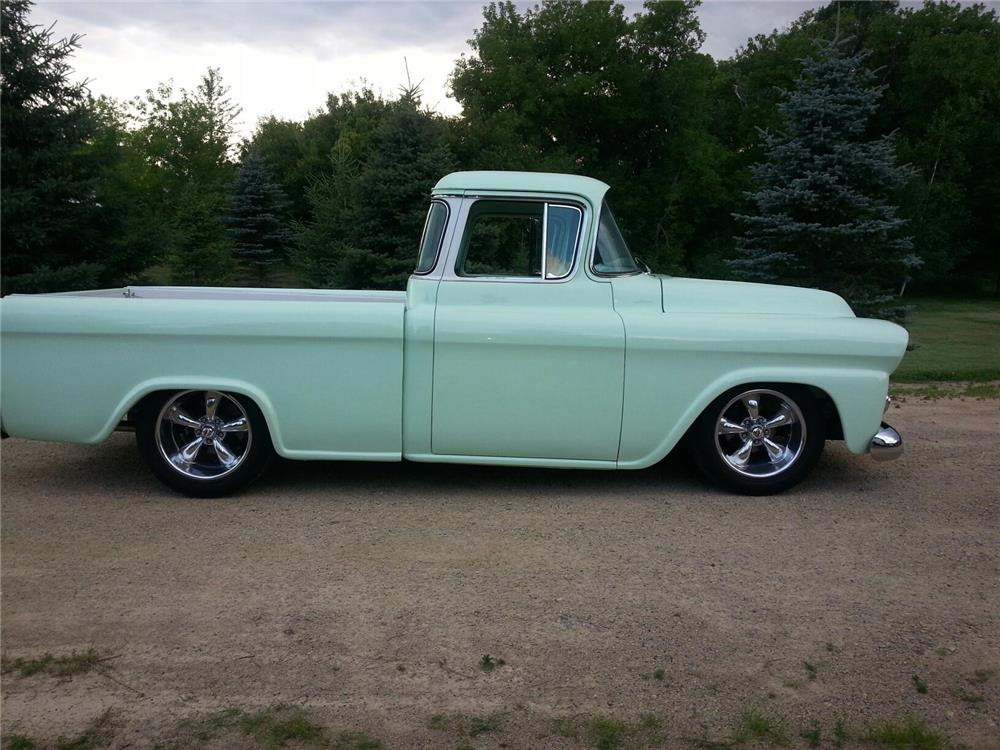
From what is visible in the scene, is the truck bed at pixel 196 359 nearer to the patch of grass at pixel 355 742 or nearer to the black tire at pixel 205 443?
the black tire at pixel 205 443

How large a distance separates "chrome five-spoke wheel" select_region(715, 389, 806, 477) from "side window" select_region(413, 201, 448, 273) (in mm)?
2028

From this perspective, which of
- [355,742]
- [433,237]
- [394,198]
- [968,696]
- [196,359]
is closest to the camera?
[355,742]

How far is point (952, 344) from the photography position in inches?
565

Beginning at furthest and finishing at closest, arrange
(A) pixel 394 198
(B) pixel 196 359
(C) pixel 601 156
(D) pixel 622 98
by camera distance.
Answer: (C) pixel 601 156 → (D) pixel 622 98 → (A) pixel 394 198 → (B) pixel 196 359

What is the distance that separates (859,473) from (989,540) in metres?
1.30

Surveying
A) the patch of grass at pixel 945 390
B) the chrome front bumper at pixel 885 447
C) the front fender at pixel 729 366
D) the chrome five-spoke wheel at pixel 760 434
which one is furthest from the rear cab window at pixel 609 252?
the patch of grass at pixel 945 390

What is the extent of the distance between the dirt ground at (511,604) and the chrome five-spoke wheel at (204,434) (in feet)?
0.80

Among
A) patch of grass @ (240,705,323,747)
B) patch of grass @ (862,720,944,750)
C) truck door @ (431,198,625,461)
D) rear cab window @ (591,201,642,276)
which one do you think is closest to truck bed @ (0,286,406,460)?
truck door @ (431,198,625,461)

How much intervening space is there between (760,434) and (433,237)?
2384mm

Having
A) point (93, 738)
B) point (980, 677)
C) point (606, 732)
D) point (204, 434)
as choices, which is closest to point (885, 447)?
point (980, 677)

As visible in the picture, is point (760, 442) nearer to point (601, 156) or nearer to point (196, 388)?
point (196, 388)

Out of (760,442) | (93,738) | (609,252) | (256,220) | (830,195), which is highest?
(830,195)

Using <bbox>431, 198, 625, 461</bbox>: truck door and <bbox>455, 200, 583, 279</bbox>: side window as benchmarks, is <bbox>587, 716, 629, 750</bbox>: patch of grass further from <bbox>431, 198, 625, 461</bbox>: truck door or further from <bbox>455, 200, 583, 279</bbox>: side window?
<bbox>455, 200, 583, 279</bbox>: side window

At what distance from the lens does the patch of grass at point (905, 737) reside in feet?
9.21
